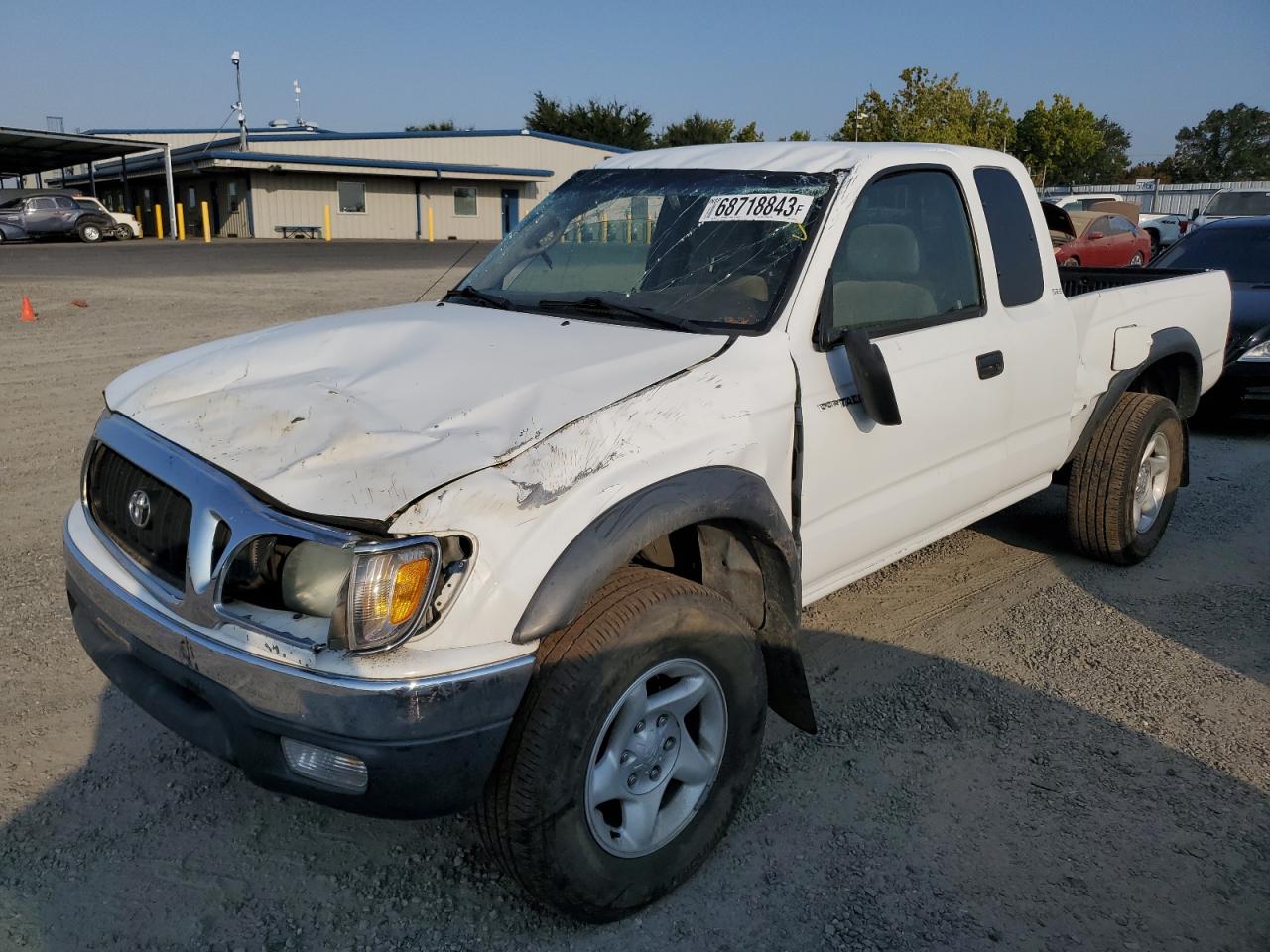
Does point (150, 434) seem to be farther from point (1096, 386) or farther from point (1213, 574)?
point (1213, 574)

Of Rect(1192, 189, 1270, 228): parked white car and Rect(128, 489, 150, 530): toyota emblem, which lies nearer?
Rect(128, 489, 150, 530): toyota emblem

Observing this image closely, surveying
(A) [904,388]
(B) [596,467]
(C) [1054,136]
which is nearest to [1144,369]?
(A) [904,388]

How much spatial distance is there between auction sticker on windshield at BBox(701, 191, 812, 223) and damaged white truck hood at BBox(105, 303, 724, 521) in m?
0.61

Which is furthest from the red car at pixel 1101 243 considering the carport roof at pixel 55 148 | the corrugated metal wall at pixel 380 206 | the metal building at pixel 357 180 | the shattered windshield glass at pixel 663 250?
the carport roof at pixel 55 148

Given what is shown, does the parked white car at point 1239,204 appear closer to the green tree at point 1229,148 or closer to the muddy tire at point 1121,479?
the muddy tire at point 1121,479

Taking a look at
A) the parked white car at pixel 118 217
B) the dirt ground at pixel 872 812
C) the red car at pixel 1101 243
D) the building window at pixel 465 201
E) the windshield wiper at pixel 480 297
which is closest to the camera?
the dirt ground at pixel 872 812

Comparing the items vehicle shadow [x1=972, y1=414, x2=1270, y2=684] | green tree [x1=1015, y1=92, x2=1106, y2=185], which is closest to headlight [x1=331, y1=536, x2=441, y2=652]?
vehicle shadow [x1=972, y1=414, x2=1270, y2=684]

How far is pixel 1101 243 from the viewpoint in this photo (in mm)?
18641

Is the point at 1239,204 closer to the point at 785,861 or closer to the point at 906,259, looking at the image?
the point at 906,259

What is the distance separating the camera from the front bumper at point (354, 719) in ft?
7.08

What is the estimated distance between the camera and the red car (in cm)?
1781

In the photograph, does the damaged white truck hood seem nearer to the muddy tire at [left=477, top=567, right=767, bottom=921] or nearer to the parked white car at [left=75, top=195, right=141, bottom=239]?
the muddy tire at [left=477, top=567, right=767, bottom=921]

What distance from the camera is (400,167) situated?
1661 inches

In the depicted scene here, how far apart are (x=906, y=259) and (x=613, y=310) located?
43.5 inches
